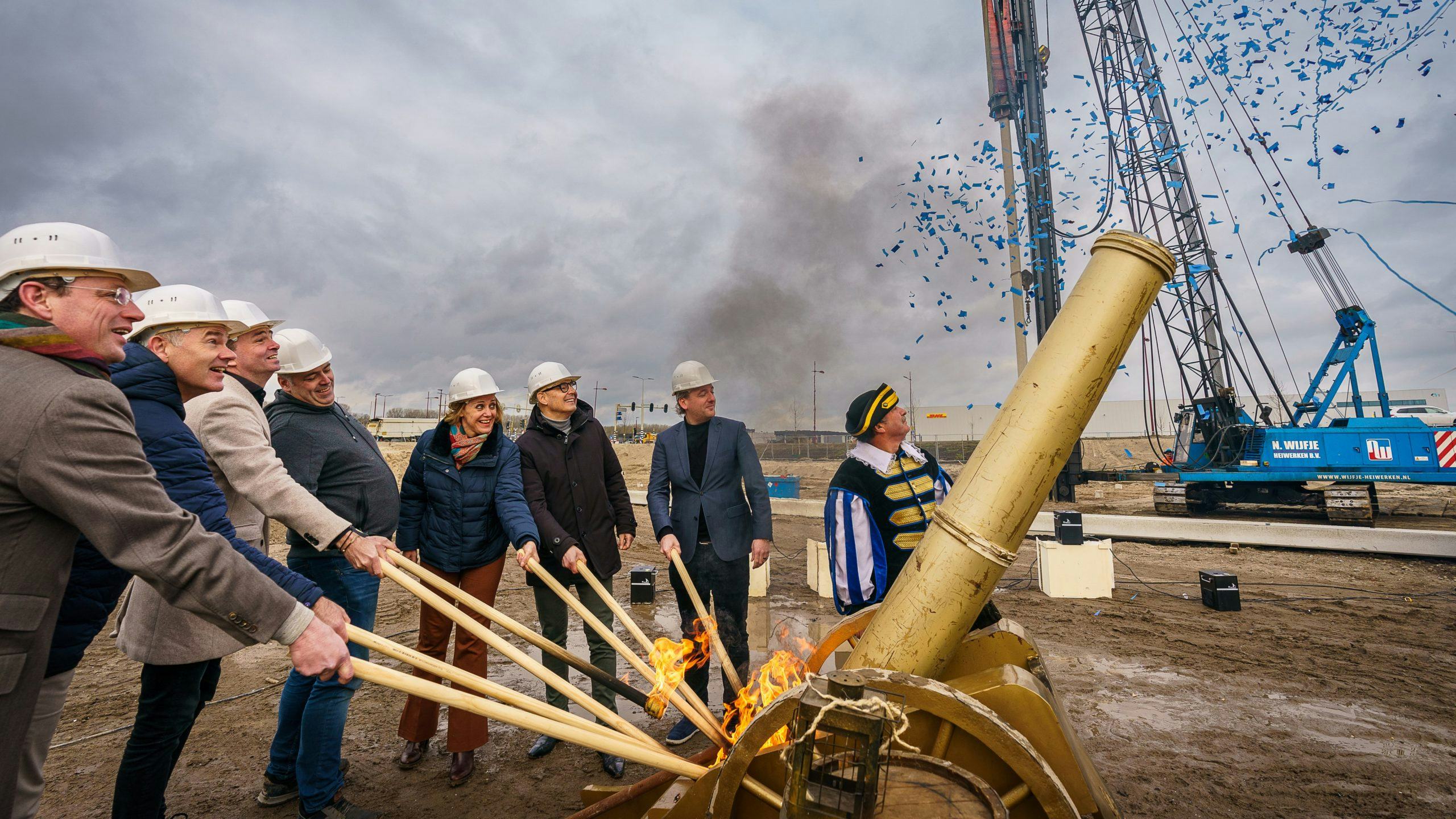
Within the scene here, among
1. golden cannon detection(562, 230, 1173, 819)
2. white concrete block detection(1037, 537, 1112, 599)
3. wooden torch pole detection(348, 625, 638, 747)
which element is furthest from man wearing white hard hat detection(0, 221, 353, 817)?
white concrete block detection(1037, 537, 1112, 599)

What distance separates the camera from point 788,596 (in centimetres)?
760

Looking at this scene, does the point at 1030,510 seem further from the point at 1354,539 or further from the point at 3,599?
the point at 1354,539

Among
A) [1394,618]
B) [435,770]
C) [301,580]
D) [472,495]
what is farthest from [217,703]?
[1394,618]

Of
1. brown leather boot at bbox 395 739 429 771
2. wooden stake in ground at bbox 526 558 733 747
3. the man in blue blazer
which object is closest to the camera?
wooden stake in ground at bbox 526 558 733 747

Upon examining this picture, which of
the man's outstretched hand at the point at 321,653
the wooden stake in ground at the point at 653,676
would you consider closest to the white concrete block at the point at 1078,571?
the wooden stake in ground at the point at 653,676

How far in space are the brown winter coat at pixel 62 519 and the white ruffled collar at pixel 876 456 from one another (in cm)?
254

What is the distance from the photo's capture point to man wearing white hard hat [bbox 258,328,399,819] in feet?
9.54

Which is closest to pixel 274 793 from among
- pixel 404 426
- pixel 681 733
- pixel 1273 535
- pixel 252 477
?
pixel 252 477

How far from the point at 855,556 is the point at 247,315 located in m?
3.20

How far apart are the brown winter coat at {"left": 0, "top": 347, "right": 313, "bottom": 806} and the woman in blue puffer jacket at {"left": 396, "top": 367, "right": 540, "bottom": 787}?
1.87m

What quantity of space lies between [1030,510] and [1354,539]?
12.0 metres

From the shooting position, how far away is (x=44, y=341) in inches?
59.7

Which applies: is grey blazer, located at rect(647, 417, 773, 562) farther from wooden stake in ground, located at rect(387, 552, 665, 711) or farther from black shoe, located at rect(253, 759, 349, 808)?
black shoe, located at rect(253, 759, 349, 808)

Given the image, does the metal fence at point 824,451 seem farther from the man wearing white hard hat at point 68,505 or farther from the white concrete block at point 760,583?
the man wearing white hard hat at point 68,505
